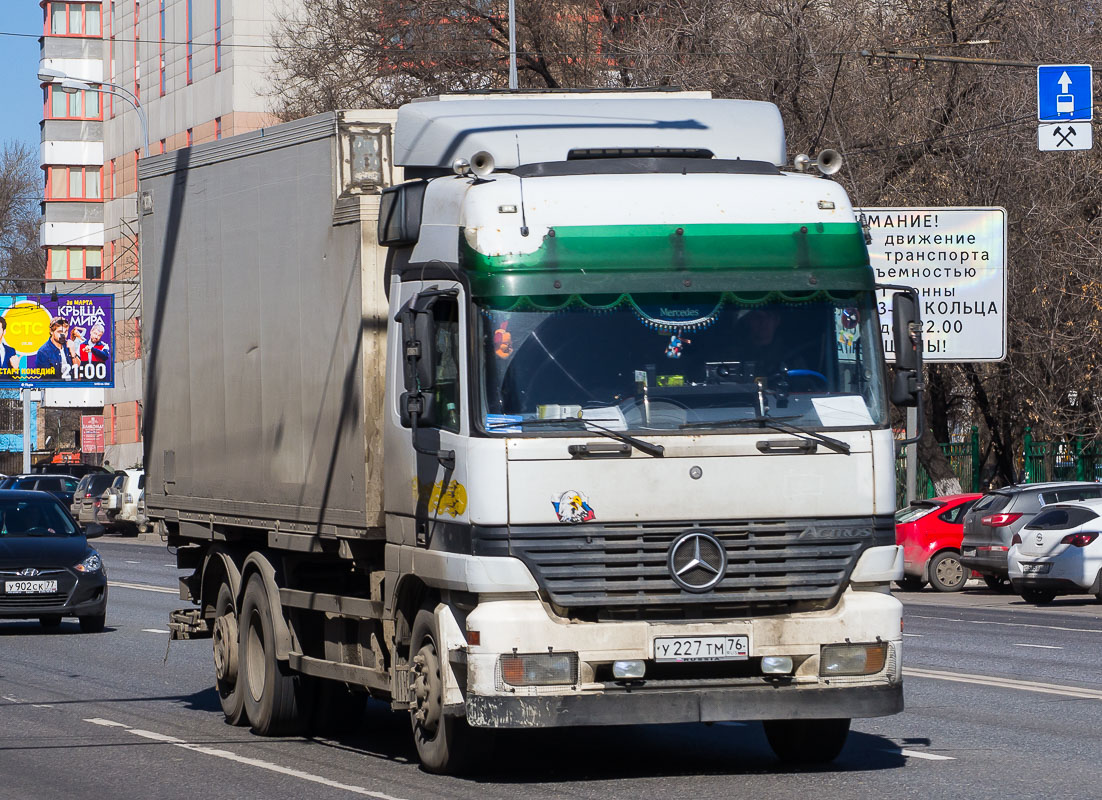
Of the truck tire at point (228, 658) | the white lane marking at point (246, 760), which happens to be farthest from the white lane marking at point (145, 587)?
the white lane marking at point (246, 760)

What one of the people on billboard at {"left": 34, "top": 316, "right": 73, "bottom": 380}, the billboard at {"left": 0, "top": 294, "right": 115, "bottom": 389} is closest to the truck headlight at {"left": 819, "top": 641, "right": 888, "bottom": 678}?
the billboard at {"left": 0, "top": 294, "right": 115, "bottom": 389}

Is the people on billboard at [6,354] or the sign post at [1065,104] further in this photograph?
the people on billboard at [6,354]

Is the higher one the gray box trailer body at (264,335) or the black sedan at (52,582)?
the gray box trailer body at (264,335)

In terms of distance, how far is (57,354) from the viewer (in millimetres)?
61250

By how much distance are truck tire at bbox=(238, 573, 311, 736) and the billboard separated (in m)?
50.3

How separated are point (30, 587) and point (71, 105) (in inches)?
3087

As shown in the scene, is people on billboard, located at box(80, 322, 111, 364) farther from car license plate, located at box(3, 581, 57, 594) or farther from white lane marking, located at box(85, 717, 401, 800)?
white lane marking, located at box(85, 717, 401, 800)

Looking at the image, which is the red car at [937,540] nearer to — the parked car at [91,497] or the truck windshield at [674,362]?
the truck windshield at [674,362]

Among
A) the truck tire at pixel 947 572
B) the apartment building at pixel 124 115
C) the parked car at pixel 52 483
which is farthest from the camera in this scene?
the apartment building at pixel 124 115

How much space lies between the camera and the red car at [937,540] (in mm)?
28750

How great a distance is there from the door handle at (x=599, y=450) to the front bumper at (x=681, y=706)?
111cm

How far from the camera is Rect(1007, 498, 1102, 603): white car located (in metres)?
24.7

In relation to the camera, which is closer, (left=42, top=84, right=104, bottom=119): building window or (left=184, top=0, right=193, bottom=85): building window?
(left=184, top=0, right=193, bottom=85): building window

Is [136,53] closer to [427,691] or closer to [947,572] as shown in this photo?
[947,572]
